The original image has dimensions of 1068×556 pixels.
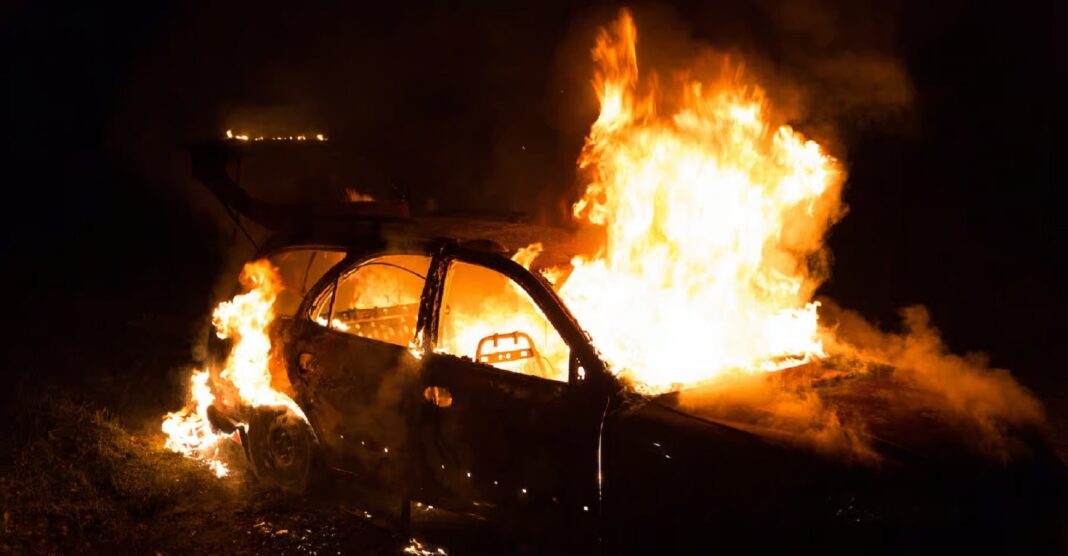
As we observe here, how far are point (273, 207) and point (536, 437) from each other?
350 centimetres

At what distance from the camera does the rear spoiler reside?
203 inches

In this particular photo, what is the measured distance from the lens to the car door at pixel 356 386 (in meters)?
4.28

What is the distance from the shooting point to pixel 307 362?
4797 mm

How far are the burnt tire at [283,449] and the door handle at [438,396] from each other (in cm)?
118

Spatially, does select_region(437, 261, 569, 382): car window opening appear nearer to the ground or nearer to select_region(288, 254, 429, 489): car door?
select_region(288, 254, 429, 489): car door

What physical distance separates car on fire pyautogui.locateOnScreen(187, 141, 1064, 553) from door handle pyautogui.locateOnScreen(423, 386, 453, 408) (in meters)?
0.01

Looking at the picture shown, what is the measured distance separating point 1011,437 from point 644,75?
3874mm

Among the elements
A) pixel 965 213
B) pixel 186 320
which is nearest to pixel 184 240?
pixel 186 320

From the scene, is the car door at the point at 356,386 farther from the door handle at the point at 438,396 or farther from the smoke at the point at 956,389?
the smoke at the point at 956,389

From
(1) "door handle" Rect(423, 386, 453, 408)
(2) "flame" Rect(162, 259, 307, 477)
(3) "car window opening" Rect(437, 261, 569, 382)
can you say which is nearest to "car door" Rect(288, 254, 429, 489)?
(1) "door handle" Rect(423, 386, 453, 408)

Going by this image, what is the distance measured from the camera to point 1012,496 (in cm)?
305

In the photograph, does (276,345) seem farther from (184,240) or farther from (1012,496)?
(184,240)

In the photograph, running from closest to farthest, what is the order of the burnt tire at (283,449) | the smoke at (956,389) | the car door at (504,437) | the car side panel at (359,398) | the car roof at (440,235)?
the smoke at (956,389) → the car door at (504,437) → the car side panel at (359,398) → the car roof at (440,235) → the burnt tire at (283,449)

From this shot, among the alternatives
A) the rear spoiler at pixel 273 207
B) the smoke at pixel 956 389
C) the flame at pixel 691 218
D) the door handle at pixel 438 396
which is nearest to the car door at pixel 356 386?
the door handle at pixel 438 396
